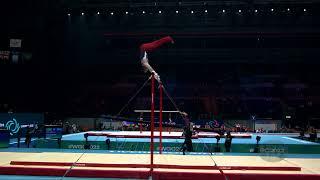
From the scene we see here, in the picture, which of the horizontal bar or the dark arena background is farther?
the dark arena background

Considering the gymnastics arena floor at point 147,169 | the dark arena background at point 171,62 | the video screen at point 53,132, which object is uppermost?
the dark arena background at point 171,62

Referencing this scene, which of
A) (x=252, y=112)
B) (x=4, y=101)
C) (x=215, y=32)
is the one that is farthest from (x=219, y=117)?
(x=4, y=101)

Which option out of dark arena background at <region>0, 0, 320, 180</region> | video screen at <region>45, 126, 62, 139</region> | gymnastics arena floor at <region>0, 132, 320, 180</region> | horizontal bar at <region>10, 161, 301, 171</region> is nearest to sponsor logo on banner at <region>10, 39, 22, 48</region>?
dark arena background at <region>0, 0, 320, 180</region>

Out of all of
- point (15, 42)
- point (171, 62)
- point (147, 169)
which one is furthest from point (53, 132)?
point (171, 62)

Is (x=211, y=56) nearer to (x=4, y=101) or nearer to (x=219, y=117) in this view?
(x=219, y=117)

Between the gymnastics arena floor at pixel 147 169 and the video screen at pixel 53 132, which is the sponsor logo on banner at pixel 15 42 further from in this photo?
the gymnastics arena floor at pixel 147 169

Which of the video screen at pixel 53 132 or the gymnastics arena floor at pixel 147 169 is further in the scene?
the video screen at pixel 53 132

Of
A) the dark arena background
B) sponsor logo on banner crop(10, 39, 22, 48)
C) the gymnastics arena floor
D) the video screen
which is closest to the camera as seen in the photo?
the gymnastics arena floor

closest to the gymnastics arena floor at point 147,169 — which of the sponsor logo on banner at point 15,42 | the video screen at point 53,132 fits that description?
the video screen at point 53,132

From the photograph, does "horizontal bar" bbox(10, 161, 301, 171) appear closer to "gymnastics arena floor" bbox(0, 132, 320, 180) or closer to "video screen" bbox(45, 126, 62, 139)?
"gymnastics arena floor" bbox(0, 132, 320, 180)

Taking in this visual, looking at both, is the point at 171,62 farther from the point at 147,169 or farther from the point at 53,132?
the point at 147,169

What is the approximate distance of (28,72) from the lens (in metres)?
24.8

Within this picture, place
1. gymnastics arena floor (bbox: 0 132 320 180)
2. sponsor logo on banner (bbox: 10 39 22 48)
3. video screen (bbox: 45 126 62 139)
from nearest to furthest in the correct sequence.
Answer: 1. gymnastics arena floor (bbox: 0 132 320 180)
2. video screen (bbox: 45 126 62 139)
3. sponsor logo on banner (bbox: 10 39 22 48)

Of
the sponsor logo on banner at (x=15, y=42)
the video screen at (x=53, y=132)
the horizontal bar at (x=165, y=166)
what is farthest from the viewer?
the sponsor logo on banner at (x=15, y=42)
